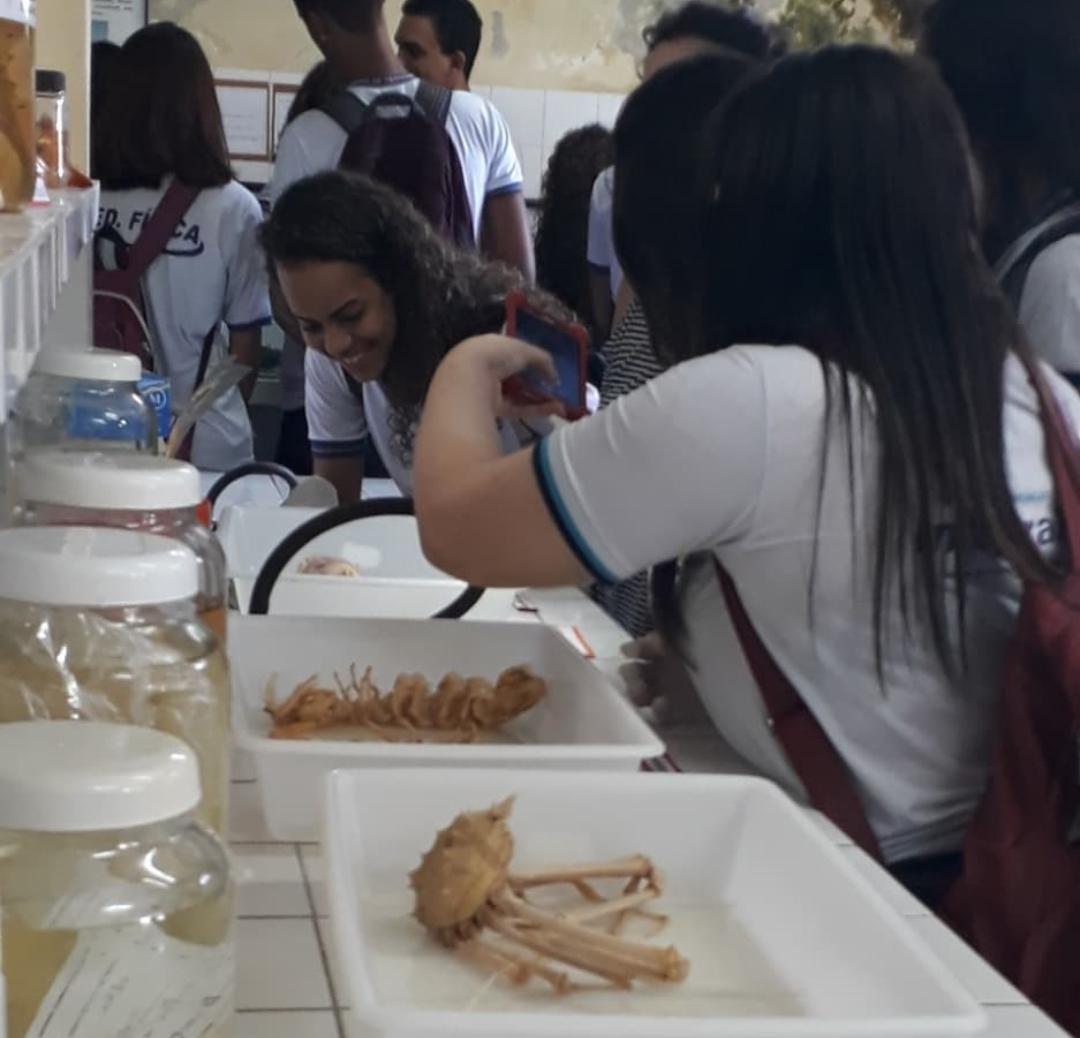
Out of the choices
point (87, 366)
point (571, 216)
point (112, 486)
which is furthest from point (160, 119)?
point (112, 486)

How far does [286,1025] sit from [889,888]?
1.23 ft

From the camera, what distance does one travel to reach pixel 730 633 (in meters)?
1.01

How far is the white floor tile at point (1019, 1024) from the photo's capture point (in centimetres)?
68

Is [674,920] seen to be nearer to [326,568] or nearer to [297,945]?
[297,945]

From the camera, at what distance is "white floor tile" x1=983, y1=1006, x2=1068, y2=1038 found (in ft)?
2.23

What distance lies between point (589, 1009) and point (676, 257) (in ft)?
2.25

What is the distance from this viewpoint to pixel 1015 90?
151 centimetres

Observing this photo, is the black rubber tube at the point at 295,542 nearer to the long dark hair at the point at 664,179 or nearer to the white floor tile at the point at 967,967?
the long dark hair at the point at 664,179

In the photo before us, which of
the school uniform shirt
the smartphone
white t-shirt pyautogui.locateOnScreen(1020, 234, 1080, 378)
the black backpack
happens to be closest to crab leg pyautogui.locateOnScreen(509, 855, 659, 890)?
the smartphone

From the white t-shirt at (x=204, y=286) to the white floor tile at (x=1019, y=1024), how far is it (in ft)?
6.87

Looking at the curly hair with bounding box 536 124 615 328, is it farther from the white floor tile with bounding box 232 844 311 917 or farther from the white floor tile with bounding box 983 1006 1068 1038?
the white floor tile with bounding box 983 1006 1068 1038

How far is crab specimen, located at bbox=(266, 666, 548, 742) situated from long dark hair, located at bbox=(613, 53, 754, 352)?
13.4 inches

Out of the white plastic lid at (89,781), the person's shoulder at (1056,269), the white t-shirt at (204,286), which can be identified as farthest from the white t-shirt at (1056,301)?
the white t-shirt at (204,286)

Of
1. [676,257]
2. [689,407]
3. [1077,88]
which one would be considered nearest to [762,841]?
[689,407]
